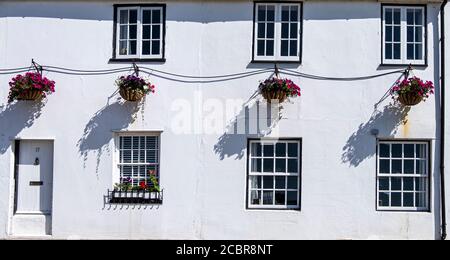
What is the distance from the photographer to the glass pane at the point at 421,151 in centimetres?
1509

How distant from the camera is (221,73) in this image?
15.1 metres

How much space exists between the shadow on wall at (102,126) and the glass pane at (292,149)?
10.9 ft

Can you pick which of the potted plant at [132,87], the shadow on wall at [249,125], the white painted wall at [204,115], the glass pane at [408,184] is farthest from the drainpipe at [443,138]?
the potted plant at [132,87]

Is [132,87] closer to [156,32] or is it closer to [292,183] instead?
[156,32]

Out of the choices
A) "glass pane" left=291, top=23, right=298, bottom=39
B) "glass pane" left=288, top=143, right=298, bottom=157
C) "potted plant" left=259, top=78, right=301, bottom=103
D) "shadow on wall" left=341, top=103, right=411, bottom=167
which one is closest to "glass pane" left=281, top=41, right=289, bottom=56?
"glass pane" left=291, top=23, right=298, bottom=39

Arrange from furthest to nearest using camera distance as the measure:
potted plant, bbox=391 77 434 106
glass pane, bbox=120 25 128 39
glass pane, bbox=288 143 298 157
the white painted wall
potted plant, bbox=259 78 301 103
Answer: glass pane, bbox=120 25 128 39 → glass pane, bbox=288 143 298 157 → the white painted wall → potted plant, bbox=259 78 301 103 → potted plant, bbox=391 77 434 106

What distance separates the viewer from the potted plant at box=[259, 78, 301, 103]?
14.7 metres

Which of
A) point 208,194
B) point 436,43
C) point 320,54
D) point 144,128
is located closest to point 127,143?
point 144,128

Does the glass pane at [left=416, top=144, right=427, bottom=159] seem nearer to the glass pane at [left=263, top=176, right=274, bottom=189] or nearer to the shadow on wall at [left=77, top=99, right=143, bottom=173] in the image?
the glass pane at [left=263, top=176, right=274, bottom=189]

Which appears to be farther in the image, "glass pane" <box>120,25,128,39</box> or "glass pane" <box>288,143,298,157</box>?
"glass pane" <box>120,25,128,39</box>

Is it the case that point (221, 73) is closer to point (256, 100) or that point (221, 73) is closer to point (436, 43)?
point (256, 100)

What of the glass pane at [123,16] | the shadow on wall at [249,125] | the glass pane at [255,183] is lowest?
the glass pane at [255,183]

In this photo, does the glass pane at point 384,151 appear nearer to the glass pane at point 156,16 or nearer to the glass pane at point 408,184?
the glass pane at point 408,184

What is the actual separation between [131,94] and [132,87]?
0.52ft
